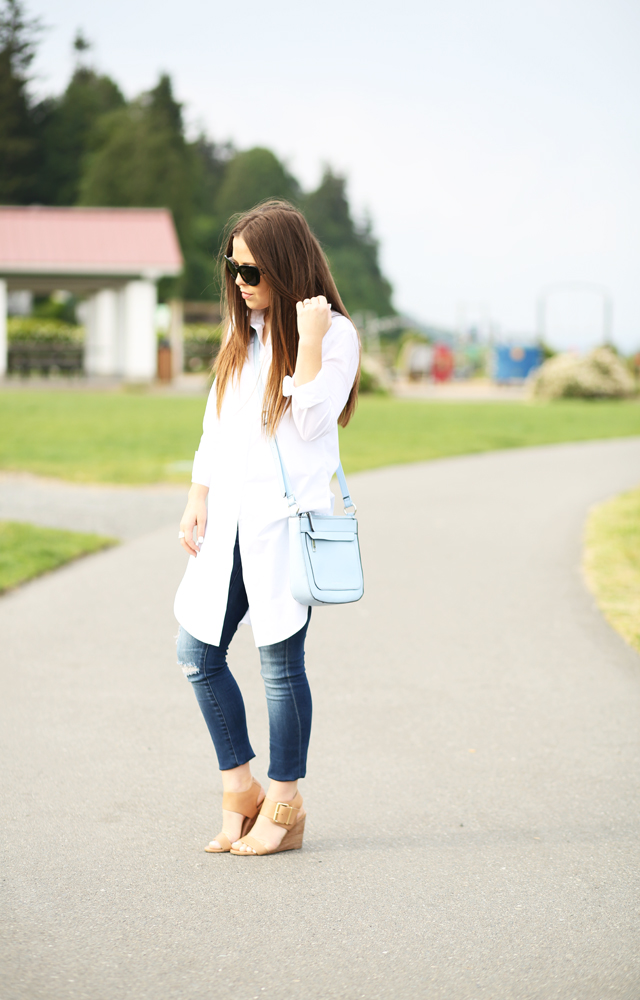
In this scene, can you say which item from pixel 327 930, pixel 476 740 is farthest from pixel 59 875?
pixel 476 740

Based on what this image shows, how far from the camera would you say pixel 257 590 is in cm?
309

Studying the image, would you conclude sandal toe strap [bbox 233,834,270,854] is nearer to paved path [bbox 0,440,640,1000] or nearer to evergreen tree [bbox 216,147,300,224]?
paved path [bbox 0,440,640,1000]

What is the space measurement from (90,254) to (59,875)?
3007 centimetres

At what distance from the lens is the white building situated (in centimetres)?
3133

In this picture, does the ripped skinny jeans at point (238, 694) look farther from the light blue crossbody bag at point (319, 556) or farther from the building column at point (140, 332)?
the building column at point (140, 332)

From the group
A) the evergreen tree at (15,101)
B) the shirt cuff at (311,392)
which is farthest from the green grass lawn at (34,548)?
the evergreen tree at (15,101)

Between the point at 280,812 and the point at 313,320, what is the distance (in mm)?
1425

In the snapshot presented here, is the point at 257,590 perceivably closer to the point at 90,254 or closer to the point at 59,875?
the point at 59,875

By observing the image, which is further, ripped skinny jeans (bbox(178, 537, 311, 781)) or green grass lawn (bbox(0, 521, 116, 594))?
green grass lawn (bbox(0, 521, 116, 594))

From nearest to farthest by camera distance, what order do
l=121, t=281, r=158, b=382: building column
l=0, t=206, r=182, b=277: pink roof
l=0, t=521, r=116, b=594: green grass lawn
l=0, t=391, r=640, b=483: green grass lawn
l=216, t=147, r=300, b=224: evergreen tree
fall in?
l=0, t=521, r=116, b=594: green grass lawn, l=0, t=391, r=640, b=483: green grass lawn, l=0, t=206, r=182, b=277: pink roof, l=121, t=281, r=158, b=382: building column, l=216, t=147, r=300, b=224: evergreen tree

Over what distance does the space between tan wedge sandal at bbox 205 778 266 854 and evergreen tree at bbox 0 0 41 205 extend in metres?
72.9

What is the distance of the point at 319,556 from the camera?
3.06 m

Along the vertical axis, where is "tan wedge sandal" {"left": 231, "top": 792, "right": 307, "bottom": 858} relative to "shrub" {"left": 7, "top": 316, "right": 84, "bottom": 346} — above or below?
below

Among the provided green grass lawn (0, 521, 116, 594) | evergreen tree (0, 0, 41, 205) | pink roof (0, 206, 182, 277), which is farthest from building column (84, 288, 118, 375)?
evergreen tree (0, 0, 41, 205)
